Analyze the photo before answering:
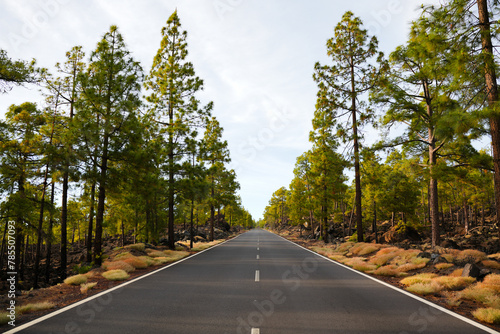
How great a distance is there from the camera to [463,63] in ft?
30.1

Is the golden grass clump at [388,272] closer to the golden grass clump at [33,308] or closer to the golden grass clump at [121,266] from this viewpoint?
the golden grass clump at [121,266]

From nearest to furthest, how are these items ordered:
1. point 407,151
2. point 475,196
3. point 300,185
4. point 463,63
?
point 463,63 < point 407,151 < point 475,196 < point 300,185

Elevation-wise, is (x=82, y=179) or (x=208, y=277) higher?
(x=82, y=179)

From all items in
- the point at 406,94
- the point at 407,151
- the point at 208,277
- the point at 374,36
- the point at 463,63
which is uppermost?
the point at 374,36

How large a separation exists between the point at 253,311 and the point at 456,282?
5.95 meters

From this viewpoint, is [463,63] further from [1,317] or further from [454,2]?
[1,317]

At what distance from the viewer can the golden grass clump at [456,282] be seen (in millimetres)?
7777

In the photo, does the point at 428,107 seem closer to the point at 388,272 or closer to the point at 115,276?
the point at 388,272

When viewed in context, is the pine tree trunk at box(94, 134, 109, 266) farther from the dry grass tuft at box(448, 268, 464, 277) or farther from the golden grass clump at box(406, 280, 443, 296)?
the dry grass tuft at box(448, 268, 464, 277)

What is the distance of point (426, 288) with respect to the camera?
299 inches

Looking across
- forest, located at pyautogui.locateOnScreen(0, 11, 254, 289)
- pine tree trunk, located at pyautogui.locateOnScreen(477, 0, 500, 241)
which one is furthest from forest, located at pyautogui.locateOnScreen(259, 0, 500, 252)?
forest, located at pyautogui.locateOnScreen(0, 11, 254, 289)

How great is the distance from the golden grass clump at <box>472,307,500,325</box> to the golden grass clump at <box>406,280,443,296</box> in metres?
1.98

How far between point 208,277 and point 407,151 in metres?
13.4

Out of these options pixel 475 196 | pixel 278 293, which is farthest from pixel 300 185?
pixel 278 293
